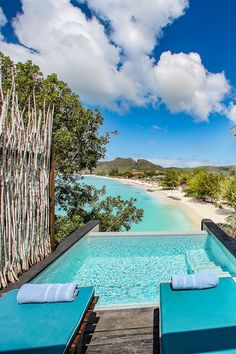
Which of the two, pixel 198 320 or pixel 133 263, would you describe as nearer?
pixel 198 320

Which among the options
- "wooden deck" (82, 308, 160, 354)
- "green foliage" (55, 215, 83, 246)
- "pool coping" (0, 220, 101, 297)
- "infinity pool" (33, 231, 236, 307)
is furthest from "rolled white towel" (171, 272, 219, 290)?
"green foliage" (55, 215, 83, 246)

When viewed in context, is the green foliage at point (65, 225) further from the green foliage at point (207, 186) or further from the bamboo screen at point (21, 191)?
the green foliage at point (207, 186)

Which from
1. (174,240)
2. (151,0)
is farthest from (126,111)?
(174,240)

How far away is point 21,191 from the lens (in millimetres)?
3359

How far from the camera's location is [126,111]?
22.2 meters

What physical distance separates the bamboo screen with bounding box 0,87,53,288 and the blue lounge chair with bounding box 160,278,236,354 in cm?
195

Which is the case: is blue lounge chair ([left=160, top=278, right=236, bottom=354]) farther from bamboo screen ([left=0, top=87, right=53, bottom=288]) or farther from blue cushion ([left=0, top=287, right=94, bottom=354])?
bamboo screen ([left=0, top=87, right=53, bottom=288])

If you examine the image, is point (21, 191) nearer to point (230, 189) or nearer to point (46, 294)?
point (46, 294)

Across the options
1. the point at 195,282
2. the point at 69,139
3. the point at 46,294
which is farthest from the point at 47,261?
the point at 69,139

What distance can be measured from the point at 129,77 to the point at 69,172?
9090mm

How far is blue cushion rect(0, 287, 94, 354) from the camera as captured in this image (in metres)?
1.82

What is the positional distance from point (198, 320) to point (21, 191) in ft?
8.56

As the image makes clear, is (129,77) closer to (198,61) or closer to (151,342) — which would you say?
(198,61)

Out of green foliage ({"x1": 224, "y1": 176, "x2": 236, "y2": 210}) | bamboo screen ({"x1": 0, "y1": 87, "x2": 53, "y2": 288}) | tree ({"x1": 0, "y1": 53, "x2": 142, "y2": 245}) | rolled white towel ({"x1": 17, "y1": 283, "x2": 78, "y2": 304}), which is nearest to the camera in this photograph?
rolled white towel ({"x1": 17, "y1": 283, "x2": 78, "y2": 304})
